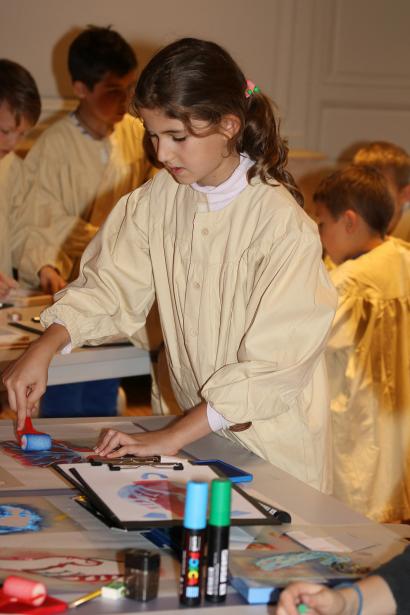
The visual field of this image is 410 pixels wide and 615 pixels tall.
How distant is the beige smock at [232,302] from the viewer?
1.93 m

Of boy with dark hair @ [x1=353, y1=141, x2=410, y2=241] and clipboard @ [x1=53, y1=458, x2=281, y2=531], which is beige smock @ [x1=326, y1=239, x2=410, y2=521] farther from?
clipboard @ [x1=53, y1=458, x2=281, y2=531]

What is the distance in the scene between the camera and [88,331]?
7.19 ft

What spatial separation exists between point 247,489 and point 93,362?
1105mm

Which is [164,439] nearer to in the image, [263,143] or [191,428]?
[191,428]

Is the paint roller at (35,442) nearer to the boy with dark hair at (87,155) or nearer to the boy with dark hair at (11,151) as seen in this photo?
the boy with dark hair at (11,151)

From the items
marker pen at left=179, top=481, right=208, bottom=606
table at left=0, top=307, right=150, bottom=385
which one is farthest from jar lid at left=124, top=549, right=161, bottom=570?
table at left=0, top=307, right=150, bottom=385

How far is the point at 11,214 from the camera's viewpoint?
401cm

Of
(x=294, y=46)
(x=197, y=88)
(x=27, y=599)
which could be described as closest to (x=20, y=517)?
(x=27, y=599)

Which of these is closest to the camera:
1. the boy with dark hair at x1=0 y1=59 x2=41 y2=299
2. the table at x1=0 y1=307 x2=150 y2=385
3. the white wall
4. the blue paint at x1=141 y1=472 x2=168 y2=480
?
the blue paint at x1=141 y1=472 x2=168 y2=480

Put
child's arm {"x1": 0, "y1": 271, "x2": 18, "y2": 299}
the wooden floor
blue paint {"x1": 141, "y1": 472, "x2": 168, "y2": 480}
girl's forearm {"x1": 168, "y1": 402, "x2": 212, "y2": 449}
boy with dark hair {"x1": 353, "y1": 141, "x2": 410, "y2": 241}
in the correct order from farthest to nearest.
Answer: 1. the wooden floor
2. boy with dark hair {"x1": 353, "y1": 141, "x2": 410, "y2": 241}
3. child's arm {"x1": 0, "y1": 271, "x2": 18, "y2": 299}
4. girl's forearm {"x1": 168, "y1": 402, "x2": 212, "y2": 449}
5. blue paint {"x1": 141, "y1": 472, "x2": 168, "y2": 480}

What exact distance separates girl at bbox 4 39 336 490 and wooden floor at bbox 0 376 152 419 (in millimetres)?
2373

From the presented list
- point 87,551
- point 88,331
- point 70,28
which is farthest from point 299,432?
point 70,28

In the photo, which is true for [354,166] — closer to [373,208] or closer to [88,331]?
[373,208]

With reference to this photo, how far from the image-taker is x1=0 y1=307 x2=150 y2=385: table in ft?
9.17
